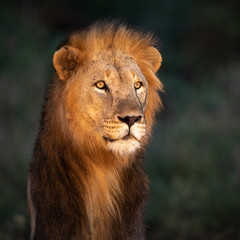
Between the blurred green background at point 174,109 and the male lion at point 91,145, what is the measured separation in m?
0.79

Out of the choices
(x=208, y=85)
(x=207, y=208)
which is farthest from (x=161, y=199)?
(x=208, y=85)

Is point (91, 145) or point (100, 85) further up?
point (100, 85)

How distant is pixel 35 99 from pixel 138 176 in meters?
5.98

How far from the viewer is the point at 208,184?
696 cm

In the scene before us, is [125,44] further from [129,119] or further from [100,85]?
[129,119]

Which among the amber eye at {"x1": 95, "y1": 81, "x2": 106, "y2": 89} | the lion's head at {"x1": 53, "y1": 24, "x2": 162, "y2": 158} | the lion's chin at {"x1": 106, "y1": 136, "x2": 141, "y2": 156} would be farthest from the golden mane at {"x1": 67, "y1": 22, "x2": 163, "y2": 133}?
the lion's chin at {"x1": 106, "y1": 136, "x2": 141, "y2": 156}

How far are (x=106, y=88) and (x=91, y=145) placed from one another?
0.43 m

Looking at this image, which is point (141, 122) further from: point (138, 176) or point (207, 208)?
point (207, 208)

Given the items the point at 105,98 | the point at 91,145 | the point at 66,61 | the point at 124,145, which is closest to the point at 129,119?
the point at 124,145

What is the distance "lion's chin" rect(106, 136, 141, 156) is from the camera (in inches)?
130

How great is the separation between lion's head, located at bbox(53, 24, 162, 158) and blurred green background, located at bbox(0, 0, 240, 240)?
2.04ft

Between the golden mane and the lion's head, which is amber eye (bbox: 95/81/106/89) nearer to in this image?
the lion's head

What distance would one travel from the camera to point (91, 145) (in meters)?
3.48

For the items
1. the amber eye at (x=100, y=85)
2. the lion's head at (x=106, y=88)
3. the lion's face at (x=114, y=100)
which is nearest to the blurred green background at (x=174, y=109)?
the lion's head at (x=106, y=88)
